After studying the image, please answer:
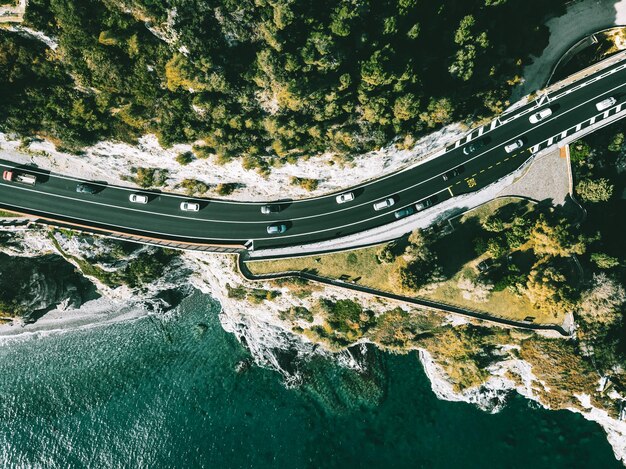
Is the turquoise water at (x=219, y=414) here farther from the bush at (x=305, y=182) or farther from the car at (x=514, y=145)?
the car at (x=514, y=145)

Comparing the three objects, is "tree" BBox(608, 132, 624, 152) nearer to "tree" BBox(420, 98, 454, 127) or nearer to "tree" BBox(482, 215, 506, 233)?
"tree" BBox(482, 215, 506, 233)

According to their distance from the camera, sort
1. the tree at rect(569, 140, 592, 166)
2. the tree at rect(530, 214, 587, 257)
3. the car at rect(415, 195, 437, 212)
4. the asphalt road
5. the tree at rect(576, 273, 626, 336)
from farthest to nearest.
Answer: the car at rect(415, 195, 437, 212) < the asphalt road < the tree at rect(569, 140, 592, 166) < the tree at rect(576, 273, 626, 336) < the tree at rect(530, 214, 587, 257)

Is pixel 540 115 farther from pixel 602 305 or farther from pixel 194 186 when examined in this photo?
pixel 194 186

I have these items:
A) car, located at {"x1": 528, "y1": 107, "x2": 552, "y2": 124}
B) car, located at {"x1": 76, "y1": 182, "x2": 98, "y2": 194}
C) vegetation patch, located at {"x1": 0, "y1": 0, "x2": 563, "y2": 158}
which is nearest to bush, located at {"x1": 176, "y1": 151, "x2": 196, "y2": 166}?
vegetation patch, located at {"x1": 0, "y1": 0, "x2": 563, "y2": 158}

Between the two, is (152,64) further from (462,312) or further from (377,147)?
(462,312)

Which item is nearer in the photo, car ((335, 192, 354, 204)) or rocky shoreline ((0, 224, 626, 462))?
car ((335, 192, 354, 204))

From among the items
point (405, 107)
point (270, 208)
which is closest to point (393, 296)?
point (270, 208)

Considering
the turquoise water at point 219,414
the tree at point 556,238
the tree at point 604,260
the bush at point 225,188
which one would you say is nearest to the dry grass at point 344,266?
the bush at point 225,188
